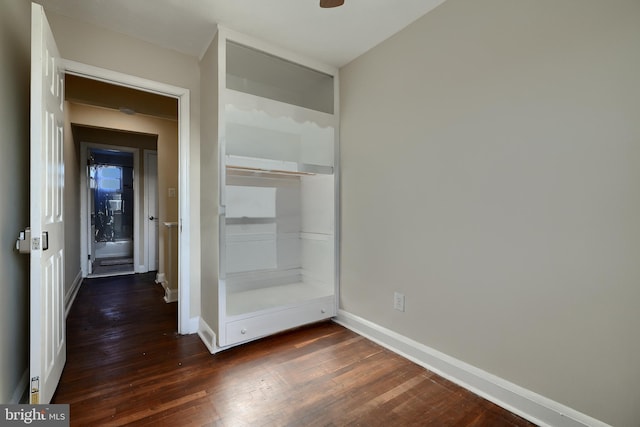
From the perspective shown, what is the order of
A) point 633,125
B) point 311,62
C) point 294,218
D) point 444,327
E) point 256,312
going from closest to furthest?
point 633,125 < point 444,327 < point 256,312 < point 311,62 < point 294,218

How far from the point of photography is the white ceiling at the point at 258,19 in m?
1.91

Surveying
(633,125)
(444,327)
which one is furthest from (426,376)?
(633,125)

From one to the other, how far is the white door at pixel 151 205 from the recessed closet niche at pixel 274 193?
2989 millimetres

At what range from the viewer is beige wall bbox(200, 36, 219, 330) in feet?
7.21

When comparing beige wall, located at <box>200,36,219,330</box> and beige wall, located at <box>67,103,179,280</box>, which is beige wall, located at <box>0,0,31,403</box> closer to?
beige wall, located at <box>200,36,219,330</box>

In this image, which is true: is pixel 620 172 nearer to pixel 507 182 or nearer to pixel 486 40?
pixel 507 182

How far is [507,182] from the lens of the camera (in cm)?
161

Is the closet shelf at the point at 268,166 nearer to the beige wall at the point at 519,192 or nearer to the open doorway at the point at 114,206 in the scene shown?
the beige wall at the point at 519,192

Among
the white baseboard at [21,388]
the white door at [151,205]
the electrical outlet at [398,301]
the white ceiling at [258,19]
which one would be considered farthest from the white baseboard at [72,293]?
the electrical outlet at [398,301]

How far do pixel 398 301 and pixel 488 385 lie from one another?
0.74 metres

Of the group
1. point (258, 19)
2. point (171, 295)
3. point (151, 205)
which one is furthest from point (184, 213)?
point (151, 205)

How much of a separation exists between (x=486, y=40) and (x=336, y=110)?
4.44ft

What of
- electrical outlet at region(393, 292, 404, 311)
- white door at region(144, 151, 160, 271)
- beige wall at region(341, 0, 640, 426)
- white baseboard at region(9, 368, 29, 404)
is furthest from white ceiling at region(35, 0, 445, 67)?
white door at region(144, 151, 160, 271)

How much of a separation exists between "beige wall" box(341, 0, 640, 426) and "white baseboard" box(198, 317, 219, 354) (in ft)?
4.36
